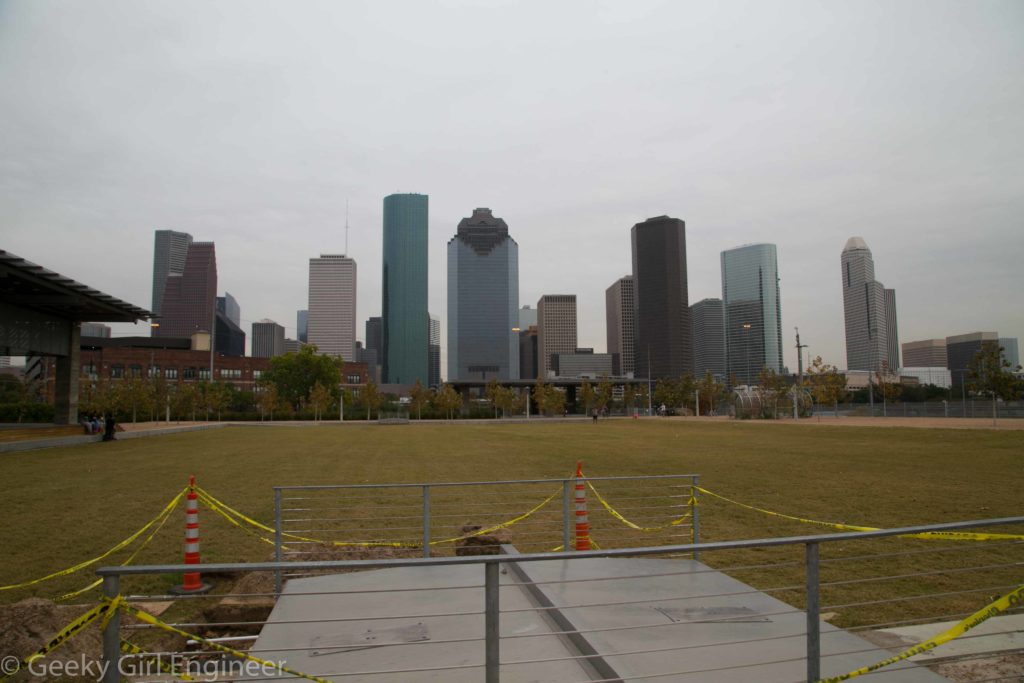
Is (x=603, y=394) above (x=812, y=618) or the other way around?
above

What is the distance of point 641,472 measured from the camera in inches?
759

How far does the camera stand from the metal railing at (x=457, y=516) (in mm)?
8430

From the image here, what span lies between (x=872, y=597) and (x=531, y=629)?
13.7 feet

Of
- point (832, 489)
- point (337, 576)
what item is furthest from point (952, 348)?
point (337, 576)

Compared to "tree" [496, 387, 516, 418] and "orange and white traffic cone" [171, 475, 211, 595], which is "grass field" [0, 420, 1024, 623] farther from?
"tree" [496, 387, 516, 418]

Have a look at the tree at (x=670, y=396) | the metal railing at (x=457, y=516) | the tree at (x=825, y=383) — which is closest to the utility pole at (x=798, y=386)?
the tree at (x=825, y=383)

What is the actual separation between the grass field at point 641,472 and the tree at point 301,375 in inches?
2981

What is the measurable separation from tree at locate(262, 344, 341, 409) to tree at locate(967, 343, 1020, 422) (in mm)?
91211

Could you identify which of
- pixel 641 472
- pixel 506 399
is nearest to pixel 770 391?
pixel 506 399

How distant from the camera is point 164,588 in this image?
8062 mm

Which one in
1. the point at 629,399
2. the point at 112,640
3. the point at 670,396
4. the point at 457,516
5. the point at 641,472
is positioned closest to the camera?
the point at 112,640

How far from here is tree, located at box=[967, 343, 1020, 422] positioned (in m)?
44.0

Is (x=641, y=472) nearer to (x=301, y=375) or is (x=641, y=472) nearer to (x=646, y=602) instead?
(x=646, y=602)

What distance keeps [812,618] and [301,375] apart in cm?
11185
